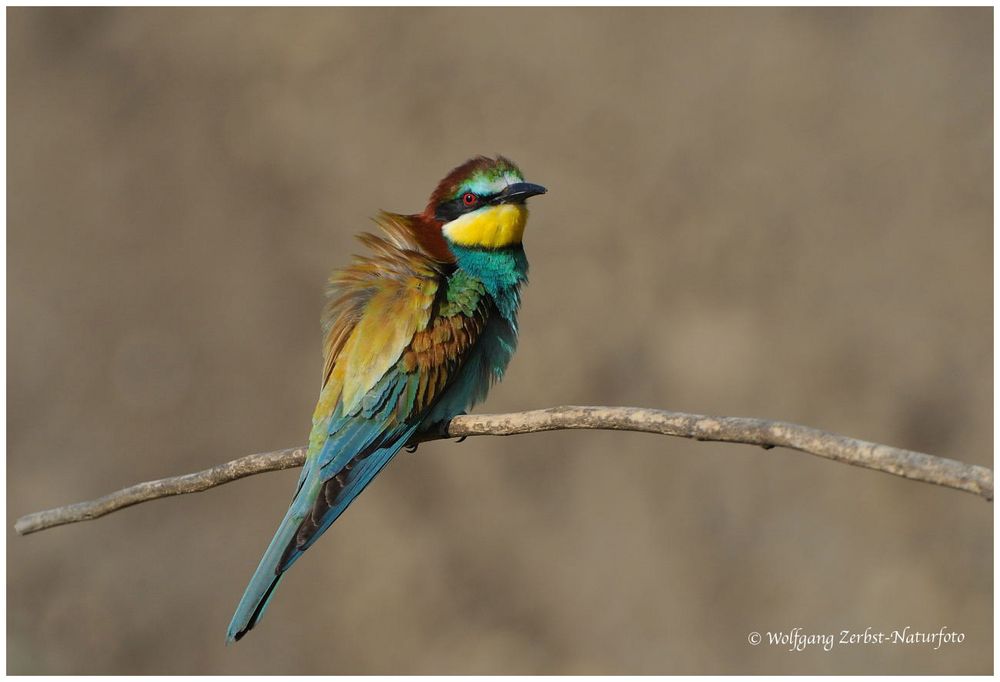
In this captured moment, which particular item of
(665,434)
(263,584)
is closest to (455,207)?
(263,584)

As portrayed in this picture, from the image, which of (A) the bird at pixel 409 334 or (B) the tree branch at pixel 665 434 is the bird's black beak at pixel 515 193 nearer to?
(A) the bird at pixel 409 334

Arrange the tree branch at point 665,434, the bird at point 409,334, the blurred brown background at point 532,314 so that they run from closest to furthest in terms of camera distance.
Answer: the tree branch at point 665,434, the bird at point 409,334, the blurred brown background at point 532,314

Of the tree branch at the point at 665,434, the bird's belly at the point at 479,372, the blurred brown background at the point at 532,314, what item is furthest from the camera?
the blurred brown background at the point at 532,314

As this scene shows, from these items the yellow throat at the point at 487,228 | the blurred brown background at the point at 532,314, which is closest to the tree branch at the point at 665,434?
the yellow throat at the point at 487,228

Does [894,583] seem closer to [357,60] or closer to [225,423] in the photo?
[225,423]

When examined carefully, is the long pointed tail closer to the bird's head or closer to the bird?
the bird

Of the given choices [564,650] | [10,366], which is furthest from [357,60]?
[564,650]

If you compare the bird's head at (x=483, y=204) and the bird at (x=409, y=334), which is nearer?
A: the bird at (x=409, y=334)
